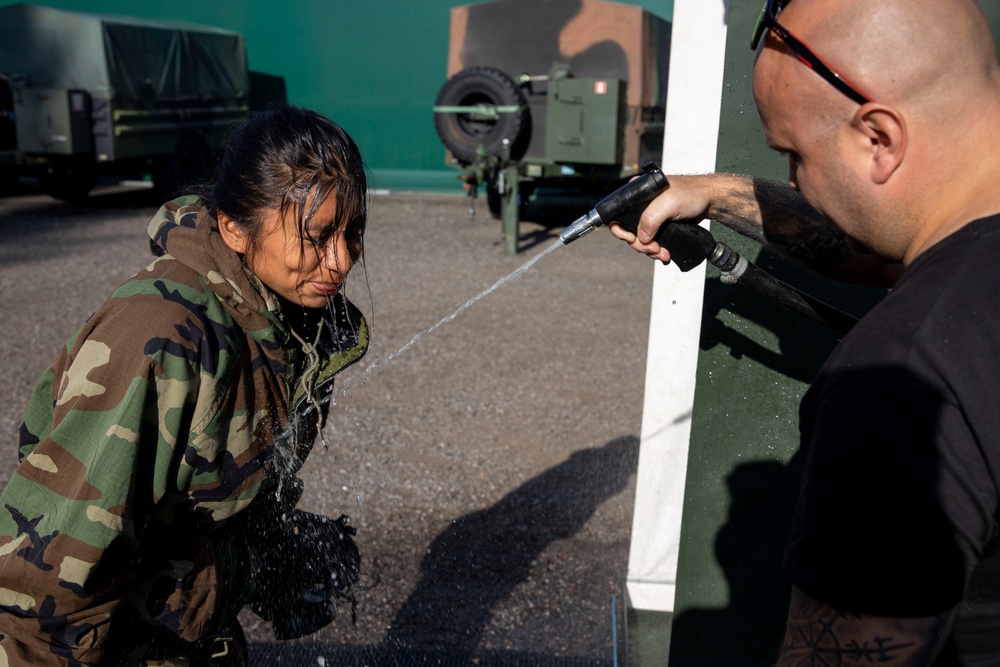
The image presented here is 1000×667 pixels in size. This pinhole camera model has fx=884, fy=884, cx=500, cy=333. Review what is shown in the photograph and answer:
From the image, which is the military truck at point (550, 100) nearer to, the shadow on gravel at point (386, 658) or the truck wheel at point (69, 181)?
the truck wheel at point (69, 181)

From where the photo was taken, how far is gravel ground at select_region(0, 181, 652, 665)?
3.16 metres

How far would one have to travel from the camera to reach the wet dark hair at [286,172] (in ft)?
5.48

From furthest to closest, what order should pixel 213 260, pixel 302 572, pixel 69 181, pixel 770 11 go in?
pixel 69 181
pixel 302 572
pixel 213 260
pixel 770 11

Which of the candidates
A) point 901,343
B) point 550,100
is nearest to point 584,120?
point 550,100

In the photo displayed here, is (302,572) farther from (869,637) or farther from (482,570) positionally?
(482,570)

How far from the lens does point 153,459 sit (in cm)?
149

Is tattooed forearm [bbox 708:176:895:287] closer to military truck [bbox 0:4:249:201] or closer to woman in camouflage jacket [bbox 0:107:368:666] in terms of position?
woman in camouflage jacket [bbox 0:107:368:666]

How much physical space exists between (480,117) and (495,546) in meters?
7.87

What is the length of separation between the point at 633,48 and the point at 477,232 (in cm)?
303

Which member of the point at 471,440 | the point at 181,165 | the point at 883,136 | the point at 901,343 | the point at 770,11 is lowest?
→ the point at 181,165

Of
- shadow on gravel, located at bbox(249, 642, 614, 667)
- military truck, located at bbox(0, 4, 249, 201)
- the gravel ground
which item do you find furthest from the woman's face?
military truck, located at bbox(0, 4, 249, 201)

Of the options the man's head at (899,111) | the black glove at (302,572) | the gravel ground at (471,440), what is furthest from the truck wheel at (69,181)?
the man's head at (899,111)

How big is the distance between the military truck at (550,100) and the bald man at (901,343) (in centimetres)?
832

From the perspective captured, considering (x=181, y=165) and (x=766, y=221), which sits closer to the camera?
(x=766, y=221)
